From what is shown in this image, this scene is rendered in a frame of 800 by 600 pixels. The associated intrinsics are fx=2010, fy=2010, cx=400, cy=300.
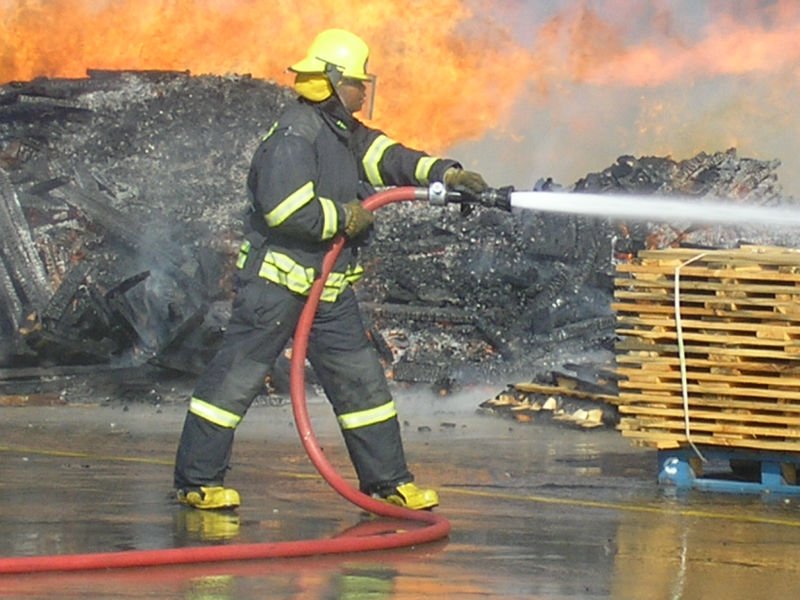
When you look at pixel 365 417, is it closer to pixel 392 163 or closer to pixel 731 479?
pixel 392 163

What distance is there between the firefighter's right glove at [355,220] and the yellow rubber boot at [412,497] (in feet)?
3.53

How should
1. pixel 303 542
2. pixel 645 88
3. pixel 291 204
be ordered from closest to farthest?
pixel 303 542 < pixel 291 204 < pixel 645 88

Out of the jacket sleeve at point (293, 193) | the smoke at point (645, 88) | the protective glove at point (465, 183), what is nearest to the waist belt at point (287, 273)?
the jacket sleeve at point (293, 193)

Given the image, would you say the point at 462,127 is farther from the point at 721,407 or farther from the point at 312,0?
the point at 721,407

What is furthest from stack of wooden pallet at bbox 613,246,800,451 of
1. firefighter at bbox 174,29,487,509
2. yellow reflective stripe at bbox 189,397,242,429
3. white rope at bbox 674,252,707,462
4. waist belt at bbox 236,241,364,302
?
yellow reflective stripe at bbox 189,397,242,429

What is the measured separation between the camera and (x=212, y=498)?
8.14 meters

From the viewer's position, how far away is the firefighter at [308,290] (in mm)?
7992

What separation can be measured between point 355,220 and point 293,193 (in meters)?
0.30

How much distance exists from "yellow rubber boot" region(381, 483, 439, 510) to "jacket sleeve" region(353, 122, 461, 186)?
4.20 ft

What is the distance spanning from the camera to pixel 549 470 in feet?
32.9

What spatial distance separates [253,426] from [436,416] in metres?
1.39

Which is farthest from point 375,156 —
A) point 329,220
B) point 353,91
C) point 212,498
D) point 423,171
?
point 212,498

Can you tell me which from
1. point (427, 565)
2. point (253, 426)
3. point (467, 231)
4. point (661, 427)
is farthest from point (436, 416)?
point (427, 565)

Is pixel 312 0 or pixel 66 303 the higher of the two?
pixel 312 0
